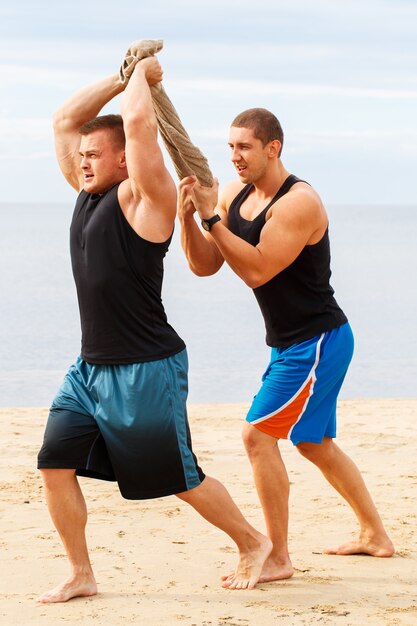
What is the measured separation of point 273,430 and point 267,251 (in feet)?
2.69

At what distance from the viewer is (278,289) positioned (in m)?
5.29

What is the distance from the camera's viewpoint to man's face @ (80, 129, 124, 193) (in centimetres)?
484

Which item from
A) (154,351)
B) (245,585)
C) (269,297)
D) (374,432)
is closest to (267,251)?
(269,297)

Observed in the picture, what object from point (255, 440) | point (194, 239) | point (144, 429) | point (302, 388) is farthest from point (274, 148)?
point (144, 429)

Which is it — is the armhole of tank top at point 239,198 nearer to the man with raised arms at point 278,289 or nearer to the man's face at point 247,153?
the man with raised arms at point 278,289

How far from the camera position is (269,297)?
5.32 m

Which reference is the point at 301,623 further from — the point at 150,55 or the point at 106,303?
the point at 150,55

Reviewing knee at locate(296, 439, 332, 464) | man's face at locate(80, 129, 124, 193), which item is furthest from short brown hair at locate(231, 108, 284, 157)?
knee at locate(296, 439, 332, 464)

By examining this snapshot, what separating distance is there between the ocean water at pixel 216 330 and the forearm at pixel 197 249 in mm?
7361

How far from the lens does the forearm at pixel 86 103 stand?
5.11 metres

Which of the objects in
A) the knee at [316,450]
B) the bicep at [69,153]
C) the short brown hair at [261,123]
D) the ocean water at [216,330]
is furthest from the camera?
the ocean water at [216,330]

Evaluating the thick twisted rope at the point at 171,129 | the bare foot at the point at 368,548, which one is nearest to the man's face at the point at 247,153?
the thick twisted rope at the point at 171,129

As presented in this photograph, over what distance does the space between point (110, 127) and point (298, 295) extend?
117cm

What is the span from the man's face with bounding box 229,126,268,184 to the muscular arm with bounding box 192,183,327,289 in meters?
0.20
